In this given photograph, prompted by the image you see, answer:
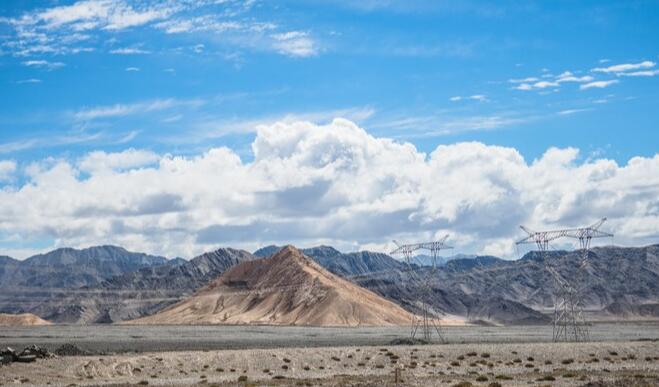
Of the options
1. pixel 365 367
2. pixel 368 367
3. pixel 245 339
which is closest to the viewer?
pixel 368 367

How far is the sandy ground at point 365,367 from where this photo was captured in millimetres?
48406

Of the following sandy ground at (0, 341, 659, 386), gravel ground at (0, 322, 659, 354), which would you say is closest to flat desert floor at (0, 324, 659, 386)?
sandy ground at (0, 341, 659, 386)

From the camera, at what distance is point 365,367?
60.4 metres

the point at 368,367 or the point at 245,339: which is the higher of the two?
the point at 245,339

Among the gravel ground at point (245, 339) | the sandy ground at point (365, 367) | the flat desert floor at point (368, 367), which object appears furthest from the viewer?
the gravel ground at point (245, 339)

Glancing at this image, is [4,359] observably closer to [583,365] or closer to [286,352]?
[286,352]

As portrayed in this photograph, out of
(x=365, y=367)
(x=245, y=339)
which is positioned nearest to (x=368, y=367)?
(x=365, y=367)

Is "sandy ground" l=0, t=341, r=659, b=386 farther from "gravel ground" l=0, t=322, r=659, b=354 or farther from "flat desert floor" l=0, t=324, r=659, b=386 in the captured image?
"gravel ground" l=0, t=322, r=659, b=354

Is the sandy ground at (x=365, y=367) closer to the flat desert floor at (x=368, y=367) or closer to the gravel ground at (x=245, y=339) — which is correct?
the flat desert floor at (x=368, y=367)

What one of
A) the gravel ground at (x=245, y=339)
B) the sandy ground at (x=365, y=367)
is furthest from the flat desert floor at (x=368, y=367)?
the gravel ground at (x=245, y=339)

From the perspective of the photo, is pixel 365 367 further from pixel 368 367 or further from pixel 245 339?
pixel 245 339

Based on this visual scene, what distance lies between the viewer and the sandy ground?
48406mm

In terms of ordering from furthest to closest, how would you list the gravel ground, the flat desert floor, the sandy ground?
the gravel ground
the sandy ground
the flat desert floor

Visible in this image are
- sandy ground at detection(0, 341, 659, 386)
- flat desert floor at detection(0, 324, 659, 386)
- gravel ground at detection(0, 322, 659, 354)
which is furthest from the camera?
gravel ground at detection(0, 322, 659, 354)
